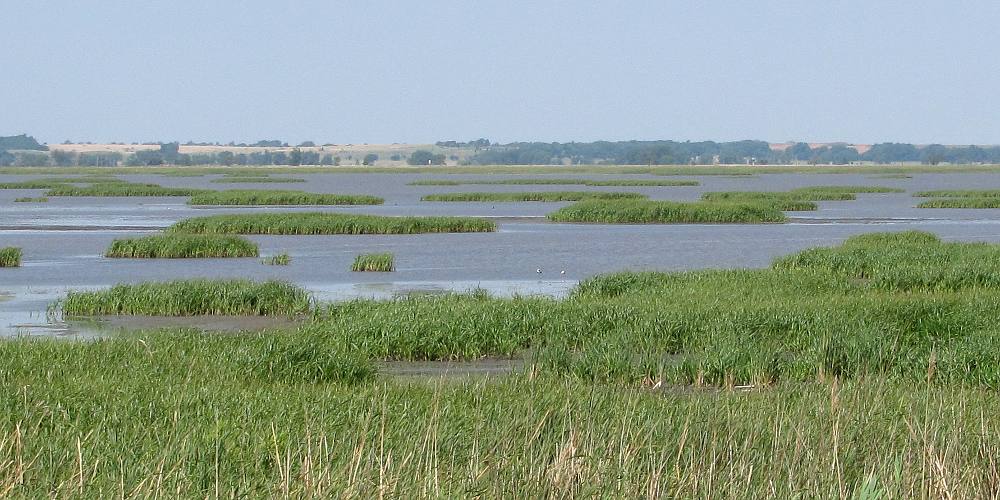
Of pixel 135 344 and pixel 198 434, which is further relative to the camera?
pixel 135 344

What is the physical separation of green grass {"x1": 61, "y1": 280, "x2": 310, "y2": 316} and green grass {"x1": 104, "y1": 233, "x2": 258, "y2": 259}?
1221cm

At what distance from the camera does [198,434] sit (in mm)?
10125

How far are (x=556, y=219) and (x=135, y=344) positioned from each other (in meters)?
39.9

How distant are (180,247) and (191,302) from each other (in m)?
13.2

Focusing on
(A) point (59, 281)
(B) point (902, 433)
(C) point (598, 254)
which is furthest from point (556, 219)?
(B) point (902, 433)

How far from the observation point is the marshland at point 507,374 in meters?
8.47

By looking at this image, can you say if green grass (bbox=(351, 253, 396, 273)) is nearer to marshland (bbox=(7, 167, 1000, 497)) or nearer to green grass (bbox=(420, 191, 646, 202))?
marshland (bbox=(7, 167, 1000, 497))

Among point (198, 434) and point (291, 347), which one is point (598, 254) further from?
point (198, 434)

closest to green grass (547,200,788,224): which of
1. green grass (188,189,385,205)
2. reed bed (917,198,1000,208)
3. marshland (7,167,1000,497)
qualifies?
reed bed (917,198,1000,208)

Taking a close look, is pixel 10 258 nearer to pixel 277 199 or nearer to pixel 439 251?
pixel 439 251

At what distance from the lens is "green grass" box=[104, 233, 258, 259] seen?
3531 cm

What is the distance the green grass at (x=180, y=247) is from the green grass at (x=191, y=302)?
40.1 ft

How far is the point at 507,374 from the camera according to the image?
1518 cm

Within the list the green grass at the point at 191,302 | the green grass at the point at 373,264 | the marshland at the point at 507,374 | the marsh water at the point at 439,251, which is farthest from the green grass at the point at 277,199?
the green grass at the point at 191,302
